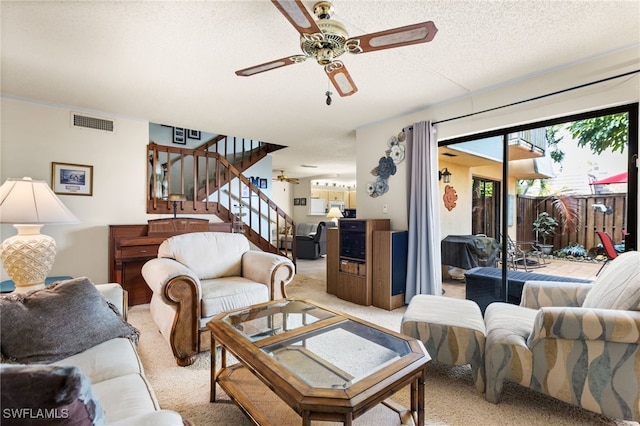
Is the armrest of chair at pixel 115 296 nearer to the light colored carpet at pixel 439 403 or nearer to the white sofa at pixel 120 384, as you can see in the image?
the white sofa at pixel 120 384

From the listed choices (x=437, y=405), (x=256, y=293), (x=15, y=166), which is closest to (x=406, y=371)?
(x=437, y=405)

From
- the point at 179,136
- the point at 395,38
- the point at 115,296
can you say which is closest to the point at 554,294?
the point at 395,38

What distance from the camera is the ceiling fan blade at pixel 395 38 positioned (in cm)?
137

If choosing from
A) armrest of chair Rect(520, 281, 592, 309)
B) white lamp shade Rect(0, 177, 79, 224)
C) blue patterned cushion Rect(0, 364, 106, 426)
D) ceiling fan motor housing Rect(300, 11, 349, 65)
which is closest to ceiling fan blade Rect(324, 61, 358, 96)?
ceiling fan motor housing Rect(300, 11, 349, 65)

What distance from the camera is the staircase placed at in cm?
438

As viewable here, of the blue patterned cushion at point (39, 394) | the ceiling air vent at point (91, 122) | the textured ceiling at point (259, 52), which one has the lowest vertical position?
the blue patterned cushion at point (39, 394)

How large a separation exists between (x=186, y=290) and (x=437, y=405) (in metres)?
1.83

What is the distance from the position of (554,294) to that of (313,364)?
185 centimetres

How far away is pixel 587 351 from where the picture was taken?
4.82 ft

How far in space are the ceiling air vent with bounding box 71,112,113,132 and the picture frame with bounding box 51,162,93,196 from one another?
1.62ft

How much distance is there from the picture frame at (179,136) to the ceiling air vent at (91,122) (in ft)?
7.07

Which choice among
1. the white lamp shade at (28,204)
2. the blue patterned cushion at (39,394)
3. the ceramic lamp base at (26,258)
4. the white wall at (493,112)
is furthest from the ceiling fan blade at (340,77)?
the ceramic lamp base at (26,258)

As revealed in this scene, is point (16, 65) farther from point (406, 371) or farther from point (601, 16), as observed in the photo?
point (601, 16)

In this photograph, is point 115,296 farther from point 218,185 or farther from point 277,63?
point 218,185
